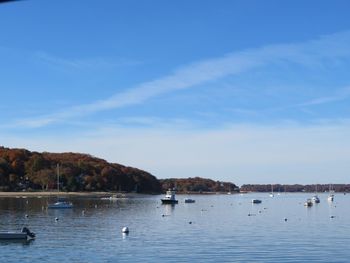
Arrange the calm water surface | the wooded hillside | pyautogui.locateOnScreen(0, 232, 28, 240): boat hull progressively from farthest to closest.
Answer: the wooded hillside → pyautogui.locateOnScreen(0, 232, 28, 240): boat hull → the calm water surface

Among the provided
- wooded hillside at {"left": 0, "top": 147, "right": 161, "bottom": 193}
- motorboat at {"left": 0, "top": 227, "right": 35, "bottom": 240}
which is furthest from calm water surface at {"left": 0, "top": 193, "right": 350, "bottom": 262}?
wooded hillside at {"left": 0, "top": 147, "right": 161, "bottom": 193}

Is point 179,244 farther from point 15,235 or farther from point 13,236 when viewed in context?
point 13,236

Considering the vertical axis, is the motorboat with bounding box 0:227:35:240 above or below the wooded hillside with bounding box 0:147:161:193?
below

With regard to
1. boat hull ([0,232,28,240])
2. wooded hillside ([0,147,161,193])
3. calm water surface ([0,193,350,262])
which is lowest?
calm water surface ([0,193,350,262])

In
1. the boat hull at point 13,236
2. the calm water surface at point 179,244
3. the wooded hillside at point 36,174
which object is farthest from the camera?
the wooded hillside at point 36,174

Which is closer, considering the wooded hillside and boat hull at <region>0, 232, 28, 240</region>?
boat hull at <region>0, 232, 28, 240</region>

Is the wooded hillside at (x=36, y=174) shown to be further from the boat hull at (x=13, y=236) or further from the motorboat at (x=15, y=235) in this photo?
the boat hull at (x=13, y=236)

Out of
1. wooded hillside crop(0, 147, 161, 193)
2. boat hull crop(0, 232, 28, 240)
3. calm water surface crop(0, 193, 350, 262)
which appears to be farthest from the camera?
wooded hillside crop(0, 147, 161, 193)

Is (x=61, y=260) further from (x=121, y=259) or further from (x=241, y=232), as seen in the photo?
(x=241, y=232)

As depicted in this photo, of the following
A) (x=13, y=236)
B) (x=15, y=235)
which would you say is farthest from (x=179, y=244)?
(x=13, y=236)

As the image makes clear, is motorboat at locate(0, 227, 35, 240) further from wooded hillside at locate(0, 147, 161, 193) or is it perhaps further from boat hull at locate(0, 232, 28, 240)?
wooded hillside at locate(0, 147, 161, 193)

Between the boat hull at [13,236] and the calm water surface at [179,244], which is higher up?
the boat hull at [13,236]

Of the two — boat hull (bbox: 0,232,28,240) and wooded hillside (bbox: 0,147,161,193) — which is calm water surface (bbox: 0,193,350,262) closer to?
boat hull (bbox: 0,232,28,240)

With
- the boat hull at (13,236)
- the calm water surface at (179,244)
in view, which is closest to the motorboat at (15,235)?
the boat hull at (13,236)
